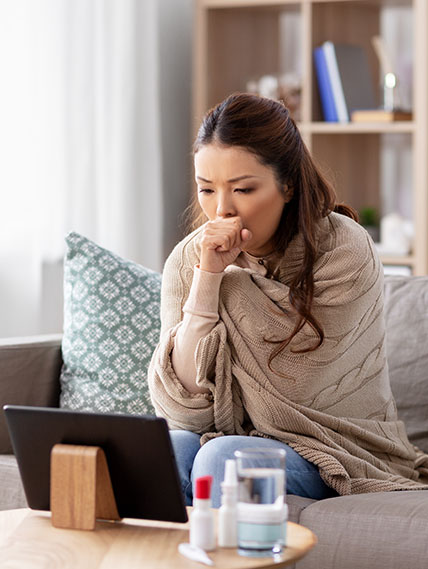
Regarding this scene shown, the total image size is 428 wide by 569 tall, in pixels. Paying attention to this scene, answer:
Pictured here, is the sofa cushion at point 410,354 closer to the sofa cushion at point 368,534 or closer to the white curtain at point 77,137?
the sofa cushion at point 368,534

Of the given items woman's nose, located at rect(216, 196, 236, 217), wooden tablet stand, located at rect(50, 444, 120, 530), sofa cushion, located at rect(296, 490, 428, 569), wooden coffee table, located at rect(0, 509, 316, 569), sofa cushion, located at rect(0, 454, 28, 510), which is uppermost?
woman's nose, located at rect(216, 196, 236, 217)

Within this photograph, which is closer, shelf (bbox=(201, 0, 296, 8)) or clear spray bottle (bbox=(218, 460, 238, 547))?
clear spray bottle (bbox=(218, 460, 238, 547))

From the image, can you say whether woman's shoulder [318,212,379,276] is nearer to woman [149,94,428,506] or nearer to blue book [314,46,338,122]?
woman [149,94,428,506]

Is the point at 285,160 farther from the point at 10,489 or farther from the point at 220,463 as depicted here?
the point at 10,489

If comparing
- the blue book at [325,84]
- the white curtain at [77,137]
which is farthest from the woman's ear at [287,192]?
the blue book at [325,84]

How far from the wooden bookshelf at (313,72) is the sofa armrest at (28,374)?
1489 millimetres

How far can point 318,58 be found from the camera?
3.61 m

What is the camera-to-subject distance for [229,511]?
1206mm

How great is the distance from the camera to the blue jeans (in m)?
1.65

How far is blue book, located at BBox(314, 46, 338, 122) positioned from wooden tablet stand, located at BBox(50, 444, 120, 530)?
249 centimetres

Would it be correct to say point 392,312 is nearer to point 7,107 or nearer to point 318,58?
point 7,107

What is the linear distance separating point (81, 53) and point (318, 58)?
88 centimetres

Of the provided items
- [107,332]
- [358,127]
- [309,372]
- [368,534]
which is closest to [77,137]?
[358,127]

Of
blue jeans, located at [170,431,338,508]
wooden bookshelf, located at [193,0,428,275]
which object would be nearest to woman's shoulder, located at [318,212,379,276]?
blue jeans, located at [170,431,338,508]
